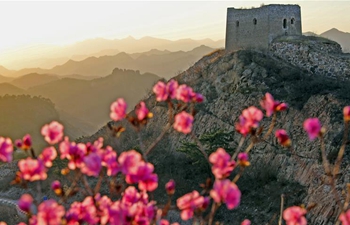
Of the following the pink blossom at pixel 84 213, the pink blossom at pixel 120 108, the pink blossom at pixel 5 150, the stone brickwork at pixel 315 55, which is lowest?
the stone brickwork at pixel 315 55

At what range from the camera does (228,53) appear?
28.1 meters

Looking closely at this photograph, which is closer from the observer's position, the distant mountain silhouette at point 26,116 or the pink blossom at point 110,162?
the pink blossom at point 110,162

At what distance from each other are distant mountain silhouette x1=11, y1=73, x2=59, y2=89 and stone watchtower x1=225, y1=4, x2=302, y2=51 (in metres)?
85.7

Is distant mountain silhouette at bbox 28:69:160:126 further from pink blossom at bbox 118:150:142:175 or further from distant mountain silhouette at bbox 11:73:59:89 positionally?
pink blossom at bbox 118:150:142:175

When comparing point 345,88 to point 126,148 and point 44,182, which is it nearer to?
point 126,148

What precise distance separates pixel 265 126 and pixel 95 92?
7351cm

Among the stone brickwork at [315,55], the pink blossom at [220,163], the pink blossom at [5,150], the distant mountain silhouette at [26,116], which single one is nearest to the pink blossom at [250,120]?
the pink blossom at [220,163]

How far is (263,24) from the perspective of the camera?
2742 cm

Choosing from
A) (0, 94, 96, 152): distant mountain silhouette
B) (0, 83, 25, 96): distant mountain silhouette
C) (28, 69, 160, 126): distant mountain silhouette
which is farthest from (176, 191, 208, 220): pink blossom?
(0, 83, 25, 96): distant mountain silhouette

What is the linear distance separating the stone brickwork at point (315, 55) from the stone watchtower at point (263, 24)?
91 centimetres

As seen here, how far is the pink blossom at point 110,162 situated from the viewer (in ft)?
12.6

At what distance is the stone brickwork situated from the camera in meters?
23.9

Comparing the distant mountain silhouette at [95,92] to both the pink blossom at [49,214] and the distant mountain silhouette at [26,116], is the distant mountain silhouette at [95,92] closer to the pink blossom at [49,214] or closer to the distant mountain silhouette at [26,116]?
the distant mountain silhouette at [26,116]

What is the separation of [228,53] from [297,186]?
39.3ft
